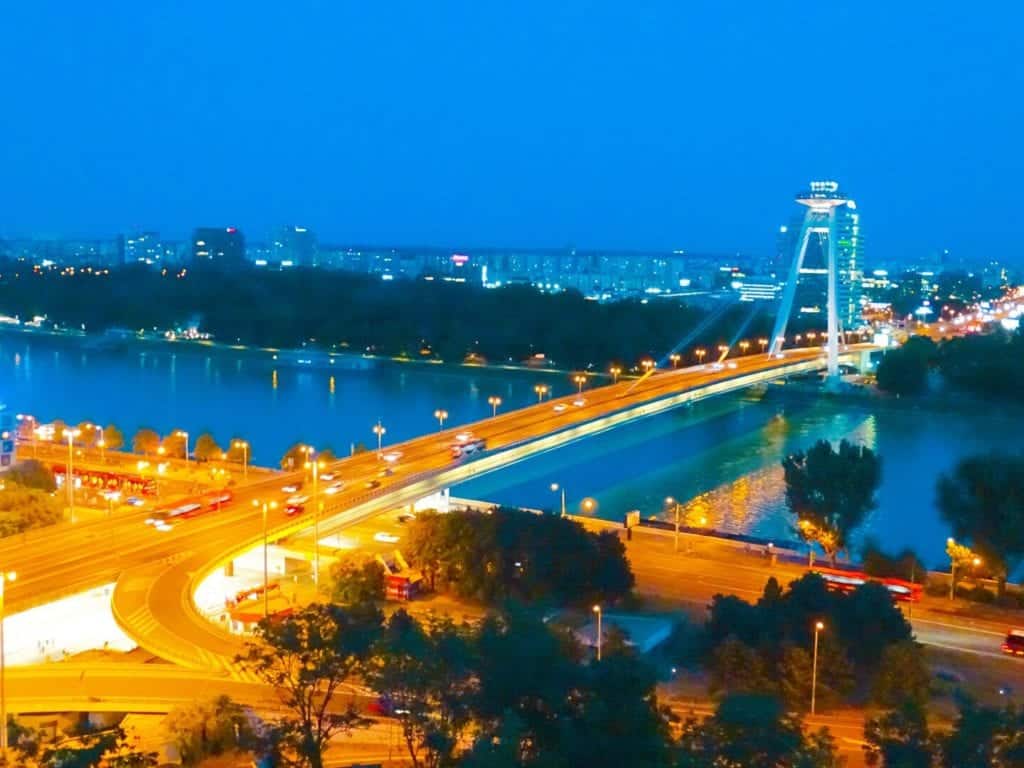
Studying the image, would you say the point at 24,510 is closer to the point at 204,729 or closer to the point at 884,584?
the point at 204,729

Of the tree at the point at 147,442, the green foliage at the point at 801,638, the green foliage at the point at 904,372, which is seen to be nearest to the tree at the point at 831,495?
the green foliage at the point at 801,638

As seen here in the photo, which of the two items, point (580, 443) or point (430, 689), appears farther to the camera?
point (580, 443)

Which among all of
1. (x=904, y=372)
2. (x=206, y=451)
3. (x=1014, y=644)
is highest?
(x=904, y=372)

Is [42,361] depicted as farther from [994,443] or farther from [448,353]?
[994,443]

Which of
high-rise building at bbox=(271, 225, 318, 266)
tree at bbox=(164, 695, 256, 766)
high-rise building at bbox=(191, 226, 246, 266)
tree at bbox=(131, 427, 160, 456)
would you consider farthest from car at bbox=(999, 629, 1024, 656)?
high-rise building at bbox=(271, 225, 318, 266)

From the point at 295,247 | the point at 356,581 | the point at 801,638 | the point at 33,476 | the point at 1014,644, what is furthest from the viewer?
the point at 295,247

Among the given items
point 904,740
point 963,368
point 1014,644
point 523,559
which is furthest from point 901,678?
point 963,368

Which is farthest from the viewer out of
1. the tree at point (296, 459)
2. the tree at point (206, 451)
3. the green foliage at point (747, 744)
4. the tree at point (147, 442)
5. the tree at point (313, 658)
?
the tree at point (147, 442)

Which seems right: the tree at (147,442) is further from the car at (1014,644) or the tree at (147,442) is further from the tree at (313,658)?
the car at (1014,644)
